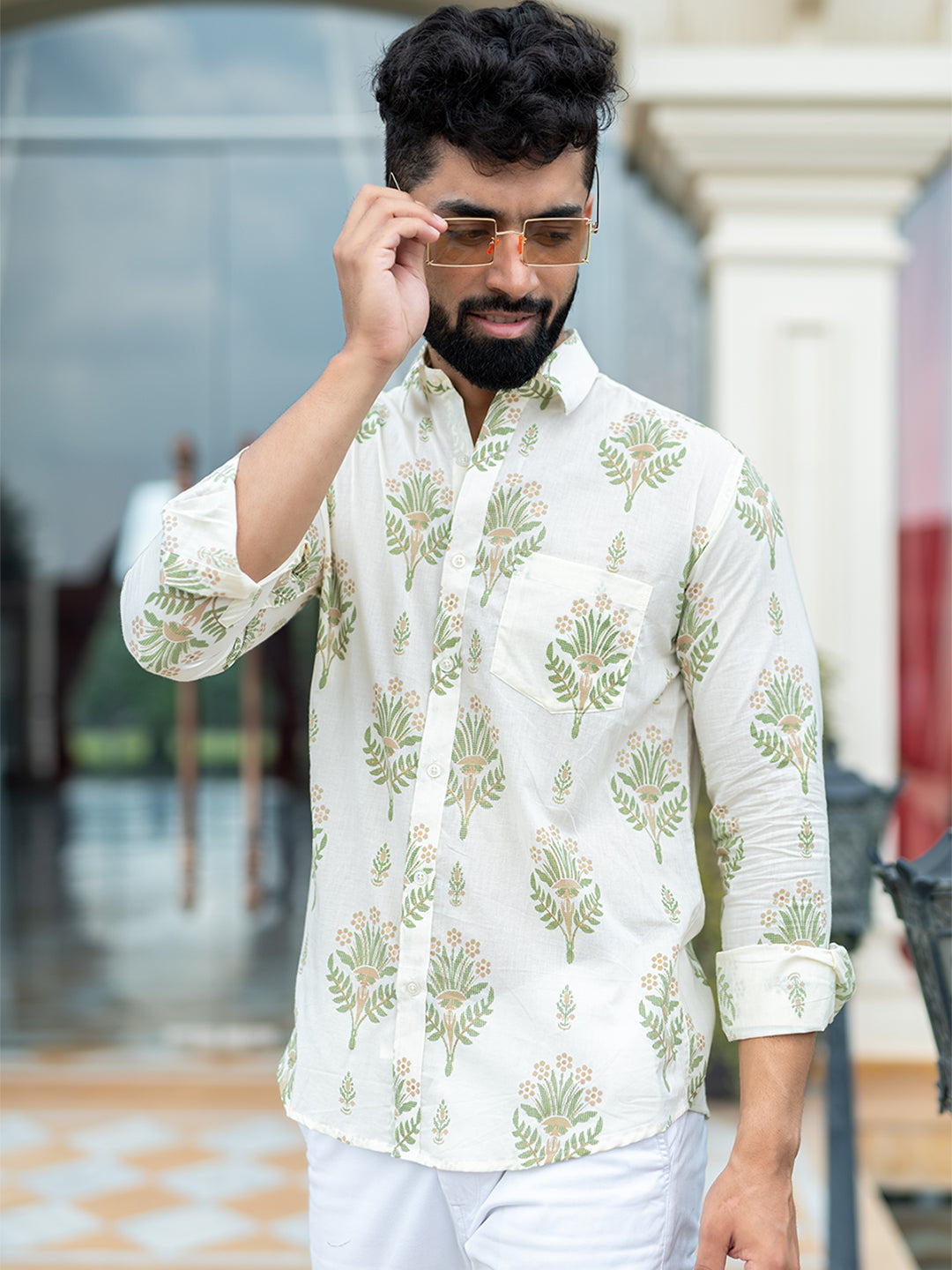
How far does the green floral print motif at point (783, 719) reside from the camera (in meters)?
1.30

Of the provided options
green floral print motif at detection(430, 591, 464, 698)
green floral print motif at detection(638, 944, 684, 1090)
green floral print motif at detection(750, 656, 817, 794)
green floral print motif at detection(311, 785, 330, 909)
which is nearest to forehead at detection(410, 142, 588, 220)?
→ green floral print motif at detection(430, 591, 464, 698)

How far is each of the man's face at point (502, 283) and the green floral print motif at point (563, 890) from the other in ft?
1.39

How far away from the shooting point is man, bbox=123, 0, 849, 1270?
4.12ft

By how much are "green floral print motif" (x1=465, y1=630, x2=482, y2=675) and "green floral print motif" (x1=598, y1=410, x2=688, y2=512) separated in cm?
18

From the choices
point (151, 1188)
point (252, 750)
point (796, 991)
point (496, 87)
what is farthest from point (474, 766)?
point (252, 750)

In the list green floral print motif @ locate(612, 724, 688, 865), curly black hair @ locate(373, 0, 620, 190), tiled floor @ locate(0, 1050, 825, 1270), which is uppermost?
curly black hair @ locate(373, 0, 620, 190)

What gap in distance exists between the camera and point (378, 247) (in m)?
1.24

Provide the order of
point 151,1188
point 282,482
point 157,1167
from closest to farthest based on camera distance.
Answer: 1. point 282,482
2. point 151,1188
3. point 157,1167

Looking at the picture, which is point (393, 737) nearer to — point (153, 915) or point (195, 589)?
point (195, 589)

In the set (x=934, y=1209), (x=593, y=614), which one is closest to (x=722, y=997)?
(x=593, y=614)

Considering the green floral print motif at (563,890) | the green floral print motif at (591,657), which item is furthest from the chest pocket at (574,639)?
the green floral print motif at (563,890)

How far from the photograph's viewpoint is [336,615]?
141cm

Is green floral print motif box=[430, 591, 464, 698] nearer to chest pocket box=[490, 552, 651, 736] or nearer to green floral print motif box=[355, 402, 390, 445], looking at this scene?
chest pocket box=[490, 552, 651, 736]

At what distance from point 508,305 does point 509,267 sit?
39mm
